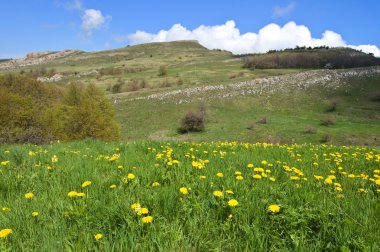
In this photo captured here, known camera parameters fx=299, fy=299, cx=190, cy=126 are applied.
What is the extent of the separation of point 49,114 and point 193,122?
17348 mm

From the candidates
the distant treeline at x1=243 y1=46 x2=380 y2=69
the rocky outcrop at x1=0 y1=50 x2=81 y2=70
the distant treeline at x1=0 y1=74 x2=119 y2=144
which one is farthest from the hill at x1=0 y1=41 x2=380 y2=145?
the rocky outcrop at x1=0 y1=50 x2=81 y2=70

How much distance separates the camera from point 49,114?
95.2ft

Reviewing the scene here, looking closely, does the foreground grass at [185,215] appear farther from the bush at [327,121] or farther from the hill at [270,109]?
the bush at [327,121]

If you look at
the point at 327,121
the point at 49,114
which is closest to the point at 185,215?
the point at 49,114

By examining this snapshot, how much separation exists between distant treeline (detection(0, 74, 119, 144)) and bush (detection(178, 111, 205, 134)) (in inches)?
396

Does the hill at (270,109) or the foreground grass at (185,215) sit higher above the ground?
the foreground grass at (185,215)

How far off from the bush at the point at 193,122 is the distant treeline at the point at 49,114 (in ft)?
33.0

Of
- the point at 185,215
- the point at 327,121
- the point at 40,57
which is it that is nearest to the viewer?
the point at 185,215

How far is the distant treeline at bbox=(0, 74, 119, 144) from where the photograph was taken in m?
25.9

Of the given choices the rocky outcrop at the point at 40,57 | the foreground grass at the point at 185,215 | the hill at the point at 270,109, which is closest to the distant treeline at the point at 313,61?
the hill at the point at 270,109

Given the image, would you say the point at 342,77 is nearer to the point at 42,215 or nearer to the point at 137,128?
the point at 137,128

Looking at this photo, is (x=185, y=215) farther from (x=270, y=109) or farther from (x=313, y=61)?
(x=313, y=61)

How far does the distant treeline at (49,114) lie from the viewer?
25922 mm

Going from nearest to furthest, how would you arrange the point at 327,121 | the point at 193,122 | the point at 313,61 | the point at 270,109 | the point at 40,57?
the point at 327,121, the point at 193,122, the point at 270,109, the point at 313,61, the point at 40,57
